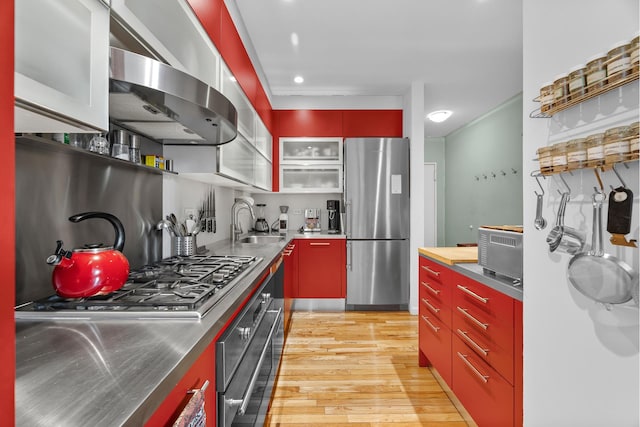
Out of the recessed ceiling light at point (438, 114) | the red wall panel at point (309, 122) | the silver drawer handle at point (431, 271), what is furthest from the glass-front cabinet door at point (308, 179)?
the silver drawer handle at point (431, 271)

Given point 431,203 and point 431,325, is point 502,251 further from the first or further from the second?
point 431,203

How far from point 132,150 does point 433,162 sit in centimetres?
611

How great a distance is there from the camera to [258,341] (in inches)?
56.2

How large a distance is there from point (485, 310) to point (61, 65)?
Result: 1.73 meters

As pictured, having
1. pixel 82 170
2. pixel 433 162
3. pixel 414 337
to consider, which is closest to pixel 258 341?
pixel 82 170

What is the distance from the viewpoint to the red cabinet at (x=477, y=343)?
134cm

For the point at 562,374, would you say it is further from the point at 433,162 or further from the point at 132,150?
the point at 433,162

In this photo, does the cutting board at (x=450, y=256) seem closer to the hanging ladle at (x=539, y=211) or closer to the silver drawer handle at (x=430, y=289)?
the silver drawer handle at (x=430, y=289)

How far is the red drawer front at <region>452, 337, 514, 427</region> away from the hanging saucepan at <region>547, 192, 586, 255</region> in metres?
0.66

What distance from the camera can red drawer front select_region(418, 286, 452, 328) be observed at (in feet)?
6.28

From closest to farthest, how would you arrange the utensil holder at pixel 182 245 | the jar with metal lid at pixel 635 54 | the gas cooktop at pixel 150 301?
the jar with metal lid at pixel 635 54 → the gas cooktop at pixel 150 301 → the utensil holder at pixel 182 245

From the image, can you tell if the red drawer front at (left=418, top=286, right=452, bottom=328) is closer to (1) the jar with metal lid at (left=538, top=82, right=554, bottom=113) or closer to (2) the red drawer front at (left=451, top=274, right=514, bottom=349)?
(2) the red drawer front at (left=451, top=274, right=514, bottom=349)

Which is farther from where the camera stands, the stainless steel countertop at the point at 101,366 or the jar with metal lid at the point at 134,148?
the jar with metal lid at the point at 134,148

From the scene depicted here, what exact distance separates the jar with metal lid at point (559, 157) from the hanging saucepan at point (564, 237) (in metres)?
0.08
